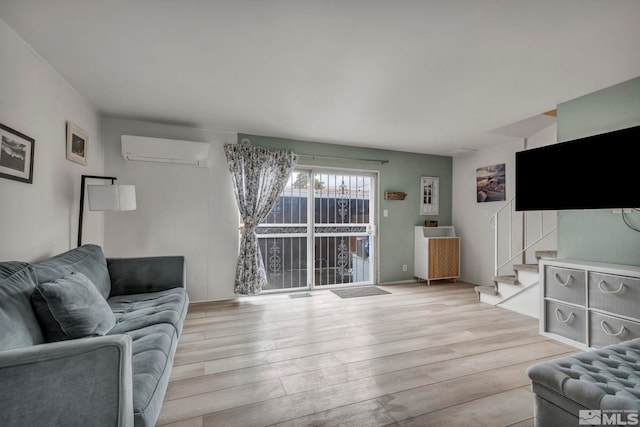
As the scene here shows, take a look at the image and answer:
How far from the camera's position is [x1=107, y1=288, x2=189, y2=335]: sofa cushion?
189cm

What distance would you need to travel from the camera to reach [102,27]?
72.5 inches

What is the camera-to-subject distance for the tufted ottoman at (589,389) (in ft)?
3.82

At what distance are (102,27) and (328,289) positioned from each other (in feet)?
13.0

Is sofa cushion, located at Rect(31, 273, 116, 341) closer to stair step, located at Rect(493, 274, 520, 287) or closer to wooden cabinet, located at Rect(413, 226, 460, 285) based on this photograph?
stair step, located at Rect(493, 274, 520, 287)

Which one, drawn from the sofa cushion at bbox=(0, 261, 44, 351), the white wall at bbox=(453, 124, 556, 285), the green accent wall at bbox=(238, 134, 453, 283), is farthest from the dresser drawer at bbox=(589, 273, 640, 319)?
the sofa cushion at bbox=(0, 261, 44, 351)

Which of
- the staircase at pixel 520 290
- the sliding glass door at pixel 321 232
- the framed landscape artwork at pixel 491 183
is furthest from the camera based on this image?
the framed landscape artwork at pixel 491 183

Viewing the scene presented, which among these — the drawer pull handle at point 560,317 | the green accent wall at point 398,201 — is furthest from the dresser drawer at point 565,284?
the green accent wall at point 398,201

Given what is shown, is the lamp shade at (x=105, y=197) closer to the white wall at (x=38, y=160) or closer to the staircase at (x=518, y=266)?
the white wall at (x=38, y=160)

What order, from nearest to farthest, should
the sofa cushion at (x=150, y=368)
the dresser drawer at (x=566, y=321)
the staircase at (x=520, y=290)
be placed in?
the sofa cushion at (x=150, y=368) → the dresser drawer at (x=566, y=321) → the staircase at (x=520, y=290)

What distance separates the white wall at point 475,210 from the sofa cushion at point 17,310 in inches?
206

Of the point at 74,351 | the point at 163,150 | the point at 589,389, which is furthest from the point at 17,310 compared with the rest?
the point at 163,150

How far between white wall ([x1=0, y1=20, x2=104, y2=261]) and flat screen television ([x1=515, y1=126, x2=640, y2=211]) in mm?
4186

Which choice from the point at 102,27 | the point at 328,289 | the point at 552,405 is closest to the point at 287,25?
the point at 102,27

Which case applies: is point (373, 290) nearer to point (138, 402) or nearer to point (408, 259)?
point (408, 259)
